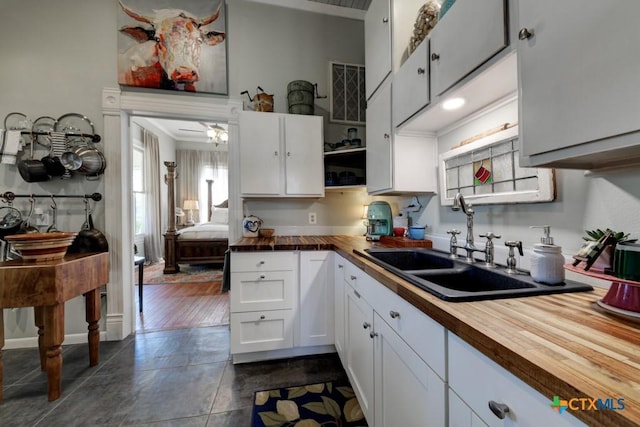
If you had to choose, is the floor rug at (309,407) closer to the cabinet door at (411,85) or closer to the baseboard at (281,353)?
the baseboard at (281,353)

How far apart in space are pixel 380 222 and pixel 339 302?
0.72 meters

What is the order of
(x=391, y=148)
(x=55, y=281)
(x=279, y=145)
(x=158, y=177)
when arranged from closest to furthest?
(x=55, y=281), (x=391, y=148), (x=279, y=145), (x=158, y=177)

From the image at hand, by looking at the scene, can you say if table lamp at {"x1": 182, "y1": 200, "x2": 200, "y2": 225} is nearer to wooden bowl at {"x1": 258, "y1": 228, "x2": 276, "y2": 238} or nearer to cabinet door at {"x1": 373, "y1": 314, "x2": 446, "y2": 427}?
wooden bowl at {"x1": 258, "y1": 228, "x2": 276, "y2": 238}

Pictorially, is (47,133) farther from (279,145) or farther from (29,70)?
(279,145)

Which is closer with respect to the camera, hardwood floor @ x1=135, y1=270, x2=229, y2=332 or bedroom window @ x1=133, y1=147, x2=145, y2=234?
hardwood floor @ x1=135, y1=270, x2=229, y2=332

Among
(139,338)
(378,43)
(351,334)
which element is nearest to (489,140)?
(378,43)

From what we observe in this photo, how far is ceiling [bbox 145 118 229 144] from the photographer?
541 centimetres

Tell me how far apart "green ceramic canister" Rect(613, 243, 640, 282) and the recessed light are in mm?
848

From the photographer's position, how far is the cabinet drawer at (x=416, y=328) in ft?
2.16

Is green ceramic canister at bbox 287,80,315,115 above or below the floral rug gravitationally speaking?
above

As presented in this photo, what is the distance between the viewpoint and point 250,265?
6.00ft

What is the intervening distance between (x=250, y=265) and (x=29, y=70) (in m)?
2.46

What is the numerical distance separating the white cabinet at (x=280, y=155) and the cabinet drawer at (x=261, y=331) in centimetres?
97

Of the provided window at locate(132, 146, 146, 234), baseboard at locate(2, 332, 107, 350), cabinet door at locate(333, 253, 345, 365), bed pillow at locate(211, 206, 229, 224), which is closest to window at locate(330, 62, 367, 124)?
cabinet door at locate(333, 253, 345, 365)
